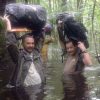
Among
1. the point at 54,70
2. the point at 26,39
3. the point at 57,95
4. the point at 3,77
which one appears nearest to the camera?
the point at 57,95

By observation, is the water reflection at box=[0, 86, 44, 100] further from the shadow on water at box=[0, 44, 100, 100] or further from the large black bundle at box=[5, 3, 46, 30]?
the large black bundle at box=[5, 3, 46, 30]

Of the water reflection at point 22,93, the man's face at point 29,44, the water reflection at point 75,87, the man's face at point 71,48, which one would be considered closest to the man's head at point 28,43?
the man's face at point 29,44

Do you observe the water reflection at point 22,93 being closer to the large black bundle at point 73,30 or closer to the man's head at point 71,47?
the man's head at point 71,47

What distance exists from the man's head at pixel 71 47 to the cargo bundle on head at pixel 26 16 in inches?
39.4

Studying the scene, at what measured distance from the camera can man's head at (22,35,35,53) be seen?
9516 millimetres

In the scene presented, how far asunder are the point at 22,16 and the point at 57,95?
1.96 metres

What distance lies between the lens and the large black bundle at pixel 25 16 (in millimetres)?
9391

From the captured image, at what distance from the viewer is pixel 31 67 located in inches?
380

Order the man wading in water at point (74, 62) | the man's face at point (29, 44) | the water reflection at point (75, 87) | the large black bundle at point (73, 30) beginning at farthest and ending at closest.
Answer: the large black bundle at point (73, 30) < the man wading in water at point (74, 62) < the man's face at point (29, 44) < the water reflection at point (75, 87)

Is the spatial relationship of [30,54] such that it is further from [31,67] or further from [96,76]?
[96,76]

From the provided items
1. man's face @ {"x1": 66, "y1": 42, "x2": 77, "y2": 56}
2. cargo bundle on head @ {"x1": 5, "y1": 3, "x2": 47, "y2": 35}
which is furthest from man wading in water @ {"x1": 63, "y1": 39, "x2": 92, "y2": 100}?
cargo bundle on head @ {"x1": 5, "y1": 3, "x2": 47, "y2": 35}

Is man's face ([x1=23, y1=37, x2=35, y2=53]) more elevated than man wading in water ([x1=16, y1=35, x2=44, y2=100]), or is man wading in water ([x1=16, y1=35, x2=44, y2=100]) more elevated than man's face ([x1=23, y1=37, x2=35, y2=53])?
man's face ([x1=23, y1=37, x2=35, y2=53])

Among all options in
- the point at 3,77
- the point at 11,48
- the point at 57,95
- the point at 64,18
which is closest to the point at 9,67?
the point at 3,77

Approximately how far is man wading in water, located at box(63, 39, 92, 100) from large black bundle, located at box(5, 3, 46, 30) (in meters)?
1.08
